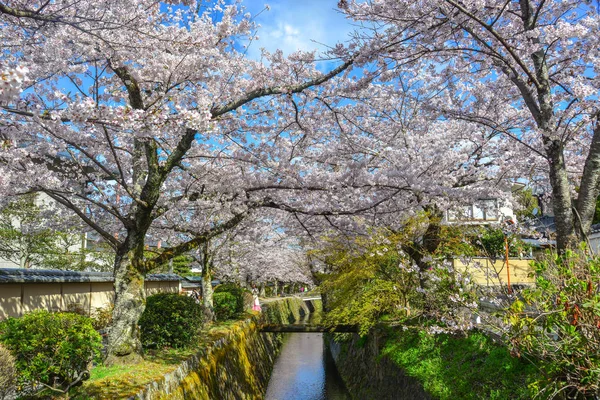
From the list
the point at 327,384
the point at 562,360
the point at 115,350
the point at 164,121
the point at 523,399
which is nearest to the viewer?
the point at 562,360

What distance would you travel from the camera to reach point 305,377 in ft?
64.7

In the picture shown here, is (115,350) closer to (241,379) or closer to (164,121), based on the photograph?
(164,121)

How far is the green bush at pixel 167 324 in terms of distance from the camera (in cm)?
1015

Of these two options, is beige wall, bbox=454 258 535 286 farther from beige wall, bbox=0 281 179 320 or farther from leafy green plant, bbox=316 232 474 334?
beige wall, bbox=0 281 179 320

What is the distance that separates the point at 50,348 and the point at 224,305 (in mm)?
11718

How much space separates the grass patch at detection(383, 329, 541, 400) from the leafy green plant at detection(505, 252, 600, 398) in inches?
18.8

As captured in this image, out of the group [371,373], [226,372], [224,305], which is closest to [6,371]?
[226,372]

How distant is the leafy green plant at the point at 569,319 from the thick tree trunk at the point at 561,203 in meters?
0.36

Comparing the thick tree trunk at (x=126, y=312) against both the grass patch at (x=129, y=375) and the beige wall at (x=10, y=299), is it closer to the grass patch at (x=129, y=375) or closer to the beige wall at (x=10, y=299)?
the grass patch at (x=129, y=375)

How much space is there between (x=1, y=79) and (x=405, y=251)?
483 inches

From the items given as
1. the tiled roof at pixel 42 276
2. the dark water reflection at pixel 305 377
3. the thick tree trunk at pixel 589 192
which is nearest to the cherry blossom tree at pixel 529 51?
the thick tree trunk at pixel 589 192

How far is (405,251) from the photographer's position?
44.3 feet

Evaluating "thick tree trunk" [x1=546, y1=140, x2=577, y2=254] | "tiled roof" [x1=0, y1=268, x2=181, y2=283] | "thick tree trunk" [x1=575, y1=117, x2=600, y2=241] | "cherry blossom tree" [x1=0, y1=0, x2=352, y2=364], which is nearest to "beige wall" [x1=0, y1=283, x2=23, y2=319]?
"tiled roof" [x1=0, y1=268, x2=181, y2=283]

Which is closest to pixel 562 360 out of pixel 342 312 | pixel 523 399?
pixel 523 399
